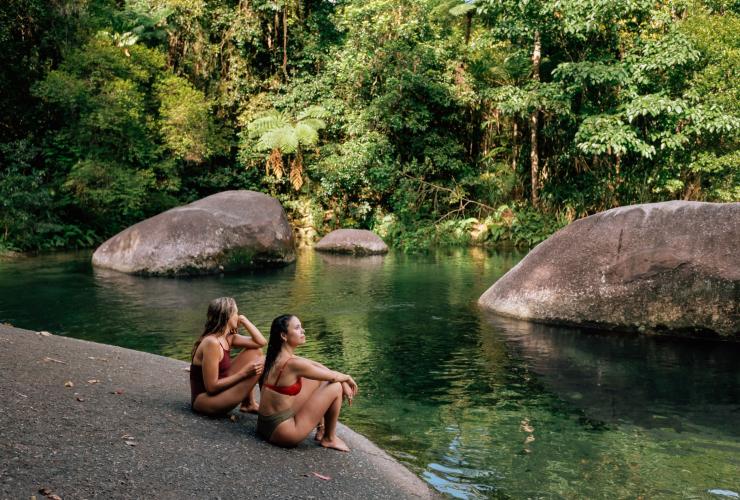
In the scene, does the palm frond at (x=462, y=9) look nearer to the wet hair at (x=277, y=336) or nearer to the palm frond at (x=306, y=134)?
the palm frond at (x=306, y=134)

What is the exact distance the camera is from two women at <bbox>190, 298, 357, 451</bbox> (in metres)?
5.11

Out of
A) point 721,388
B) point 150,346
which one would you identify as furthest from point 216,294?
point 721,388

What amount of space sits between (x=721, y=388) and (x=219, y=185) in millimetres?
23200

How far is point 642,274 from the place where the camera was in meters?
10.5

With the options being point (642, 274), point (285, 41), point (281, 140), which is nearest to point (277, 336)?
point (642, 274)

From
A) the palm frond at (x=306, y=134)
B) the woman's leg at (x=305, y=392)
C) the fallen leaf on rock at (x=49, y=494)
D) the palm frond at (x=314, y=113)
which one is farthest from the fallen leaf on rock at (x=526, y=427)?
the palm frond at (x=314, y=113)

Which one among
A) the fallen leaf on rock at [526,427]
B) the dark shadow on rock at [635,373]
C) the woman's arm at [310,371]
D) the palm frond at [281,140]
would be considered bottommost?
the fallen leaf on rock at [526,427]

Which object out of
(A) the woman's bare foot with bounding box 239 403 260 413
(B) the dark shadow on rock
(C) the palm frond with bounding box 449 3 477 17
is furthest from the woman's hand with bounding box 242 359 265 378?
(C) the palm frond with bounding box 449 3 477 17

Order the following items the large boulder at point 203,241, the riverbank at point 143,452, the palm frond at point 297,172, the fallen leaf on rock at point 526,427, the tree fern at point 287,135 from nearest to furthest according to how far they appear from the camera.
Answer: the riverbank at point 143,452
the fallen leaf on rock at point 526,427
the large boulder at point 203,241
the tree fern at point 287,135
the palm frond at point 297,172

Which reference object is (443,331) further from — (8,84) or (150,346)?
(8,84)

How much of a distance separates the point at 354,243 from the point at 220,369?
55.1ft

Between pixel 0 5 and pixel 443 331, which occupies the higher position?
pixel 0 5

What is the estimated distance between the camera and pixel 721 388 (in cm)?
775

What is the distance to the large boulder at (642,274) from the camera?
10109 millimetres
